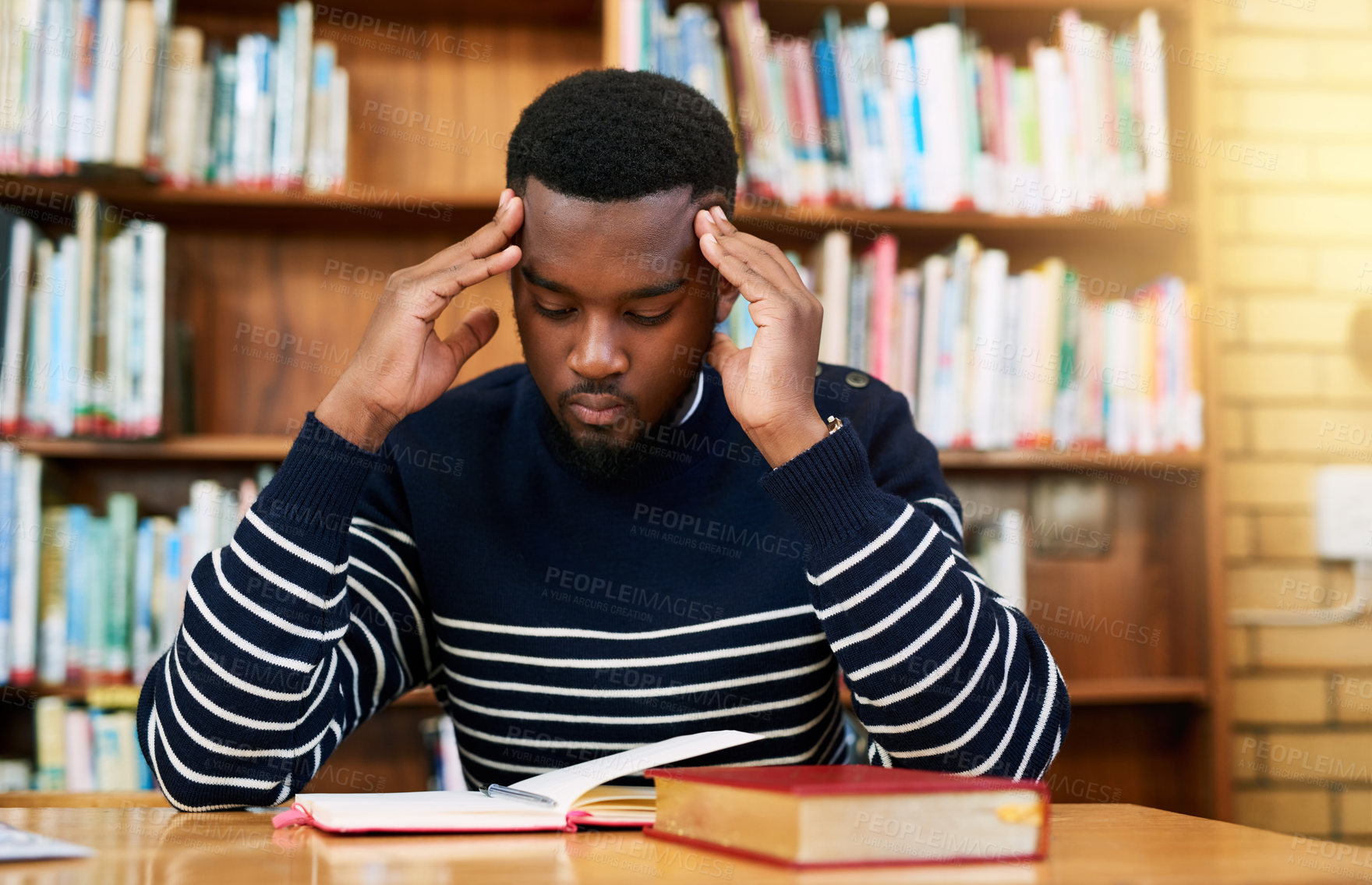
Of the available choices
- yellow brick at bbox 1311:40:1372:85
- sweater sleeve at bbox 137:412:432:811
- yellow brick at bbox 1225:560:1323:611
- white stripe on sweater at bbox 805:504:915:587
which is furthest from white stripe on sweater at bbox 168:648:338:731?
yellow brick at bbox 1311:40:1372:85

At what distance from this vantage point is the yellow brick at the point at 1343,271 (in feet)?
6.61

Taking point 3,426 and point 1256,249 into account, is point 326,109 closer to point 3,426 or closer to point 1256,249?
point 3,426

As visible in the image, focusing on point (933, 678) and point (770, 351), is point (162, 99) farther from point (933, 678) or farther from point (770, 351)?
point (933, 678)

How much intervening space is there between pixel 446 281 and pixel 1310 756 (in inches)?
69.3

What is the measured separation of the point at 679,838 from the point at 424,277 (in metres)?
0.56

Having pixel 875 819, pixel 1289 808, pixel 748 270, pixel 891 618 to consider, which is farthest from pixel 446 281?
pixel 1289 808

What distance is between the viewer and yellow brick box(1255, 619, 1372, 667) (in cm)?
195

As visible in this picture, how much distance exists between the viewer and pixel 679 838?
70 centimetres

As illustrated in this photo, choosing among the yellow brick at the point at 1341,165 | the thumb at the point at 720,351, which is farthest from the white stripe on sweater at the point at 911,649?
the yellow brick at the point at 1341,165

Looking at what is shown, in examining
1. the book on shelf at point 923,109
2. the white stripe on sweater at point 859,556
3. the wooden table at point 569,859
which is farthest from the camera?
the book on shelf at point 923,109

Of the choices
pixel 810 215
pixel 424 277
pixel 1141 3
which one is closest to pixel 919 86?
pixel 810 215

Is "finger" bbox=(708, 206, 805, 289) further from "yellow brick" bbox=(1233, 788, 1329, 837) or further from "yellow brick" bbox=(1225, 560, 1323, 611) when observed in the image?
"yellow brick" bbox=(1233, 788, 1329, 837)

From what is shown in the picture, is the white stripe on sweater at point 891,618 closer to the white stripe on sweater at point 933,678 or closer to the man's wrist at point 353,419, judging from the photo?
the white stripe on sweater at point 933,678

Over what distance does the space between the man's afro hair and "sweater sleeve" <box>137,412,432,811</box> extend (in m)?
0.30
